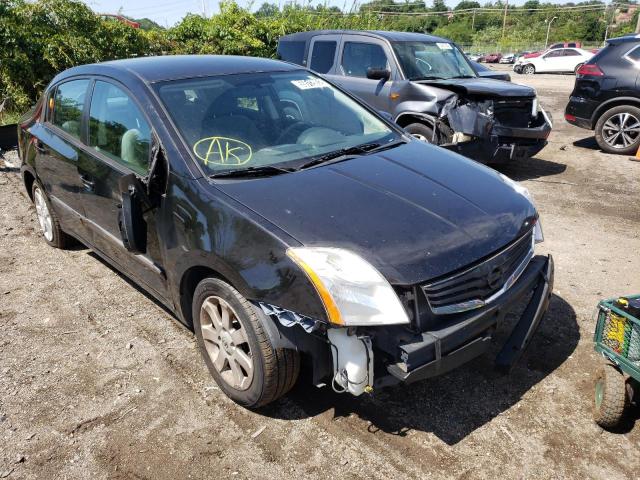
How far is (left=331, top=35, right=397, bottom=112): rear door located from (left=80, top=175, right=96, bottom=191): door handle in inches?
178

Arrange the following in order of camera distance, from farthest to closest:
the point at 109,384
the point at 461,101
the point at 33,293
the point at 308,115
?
the point at 461,101 < the point at 33,293 < the point at 308,115 < the point at 109,384

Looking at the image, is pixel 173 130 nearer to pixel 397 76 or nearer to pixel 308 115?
pixel 308 115

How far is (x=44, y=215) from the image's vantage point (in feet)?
16.7

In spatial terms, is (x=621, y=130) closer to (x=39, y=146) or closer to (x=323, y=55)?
(x=323, y=55)

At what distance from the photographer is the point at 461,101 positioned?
6.78 m

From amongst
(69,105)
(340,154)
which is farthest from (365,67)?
(340,154)

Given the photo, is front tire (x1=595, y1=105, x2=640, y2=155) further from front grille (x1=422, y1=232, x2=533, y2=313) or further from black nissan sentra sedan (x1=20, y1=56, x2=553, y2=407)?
front grille (x1=422, y1=232, x2=533, y2=313)

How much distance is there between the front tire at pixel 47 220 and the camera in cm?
484

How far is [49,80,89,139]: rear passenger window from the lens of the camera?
4027 millimetres

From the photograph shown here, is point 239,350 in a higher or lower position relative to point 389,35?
lower

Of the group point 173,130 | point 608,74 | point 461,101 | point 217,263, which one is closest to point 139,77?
point 173,130

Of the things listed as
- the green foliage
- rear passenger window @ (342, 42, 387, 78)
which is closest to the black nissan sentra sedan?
rear passenger window @ (342, 42, 387, 78)

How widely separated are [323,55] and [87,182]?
5340 mm

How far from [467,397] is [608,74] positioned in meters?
7.30
